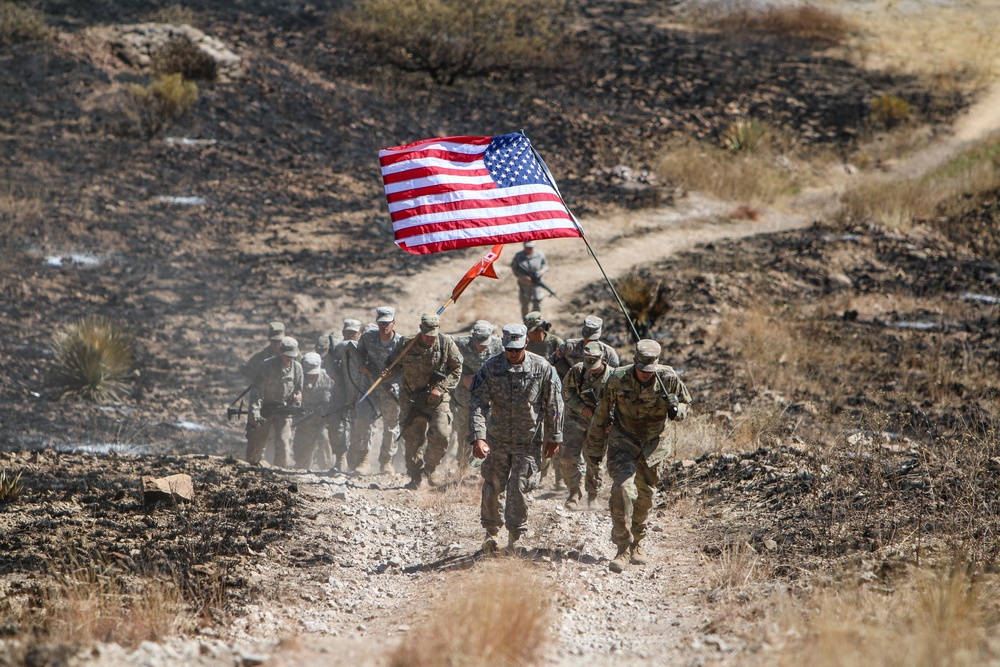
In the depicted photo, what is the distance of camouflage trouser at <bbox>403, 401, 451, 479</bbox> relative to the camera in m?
9.45

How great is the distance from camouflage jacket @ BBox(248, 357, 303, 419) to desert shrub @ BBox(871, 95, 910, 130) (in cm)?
2251

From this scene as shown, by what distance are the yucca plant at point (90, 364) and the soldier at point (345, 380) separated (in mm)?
3233

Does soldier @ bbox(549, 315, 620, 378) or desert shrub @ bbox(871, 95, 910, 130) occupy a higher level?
desert shrub @ bbox(871, 95, 910, 130)

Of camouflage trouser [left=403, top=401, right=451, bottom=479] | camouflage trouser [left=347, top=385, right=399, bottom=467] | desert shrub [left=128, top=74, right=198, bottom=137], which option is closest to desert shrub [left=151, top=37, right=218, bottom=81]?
desert shrub [left=128, top=74, right=198, bottom=137]

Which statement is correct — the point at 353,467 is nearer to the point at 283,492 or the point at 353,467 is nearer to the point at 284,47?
the point at 283,492

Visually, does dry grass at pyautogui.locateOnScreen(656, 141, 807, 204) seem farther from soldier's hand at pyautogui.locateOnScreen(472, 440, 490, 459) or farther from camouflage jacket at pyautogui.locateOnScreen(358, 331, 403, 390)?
soldier's hand at pyautogui.locateOnScreen(472, 440, 490, 459)

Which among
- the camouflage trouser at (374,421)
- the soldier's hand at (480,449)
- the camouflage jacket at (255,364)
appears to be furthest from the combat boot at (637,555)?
the camouflage jacket at (255,364)

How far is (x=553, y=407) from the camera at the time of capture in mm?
7605

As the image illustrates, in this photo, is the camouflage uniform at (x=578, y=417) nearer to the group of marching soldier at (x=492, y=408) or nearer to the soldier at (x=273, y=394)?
the group of marching soldier at (x=492, y=408)

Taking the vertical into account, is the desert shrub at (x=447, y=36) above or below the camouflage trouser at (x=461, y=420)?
above

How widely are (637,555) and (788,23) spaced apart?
31187 mm

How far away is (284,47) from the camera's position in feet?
88.1

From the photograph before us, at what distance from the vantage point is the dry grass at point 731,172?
883 inches

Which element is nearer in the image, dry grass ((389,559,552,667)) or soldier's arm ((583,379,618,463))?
dry grass ((389,559,552,667))
